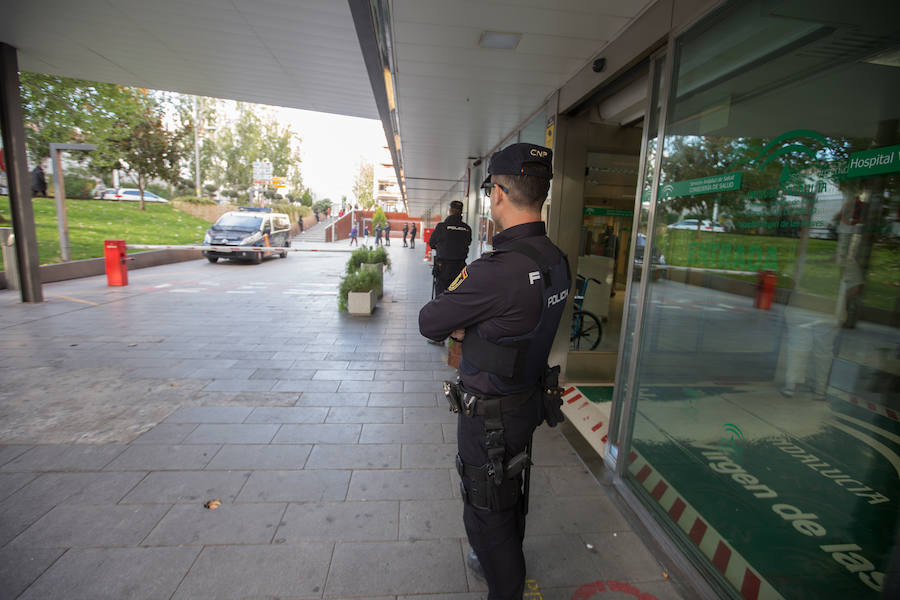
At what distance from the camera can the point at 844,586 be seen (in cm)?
167

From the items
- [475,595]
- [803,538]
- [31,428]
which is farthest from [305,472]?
[803,538]

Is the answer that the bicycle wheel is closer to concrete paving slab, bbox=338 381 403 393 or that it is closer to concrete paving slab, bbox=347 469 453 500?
concrete paving slab, bbox=338 381 403 393

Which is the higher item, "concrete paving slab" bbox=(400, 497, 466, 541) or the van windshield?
the van windshield

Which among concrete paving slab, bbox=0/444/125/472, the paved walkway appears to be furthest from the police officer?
concrete paving slab, bbox=0/444/125/472

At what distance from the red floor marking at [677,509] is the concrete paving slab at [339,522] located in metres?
1.63

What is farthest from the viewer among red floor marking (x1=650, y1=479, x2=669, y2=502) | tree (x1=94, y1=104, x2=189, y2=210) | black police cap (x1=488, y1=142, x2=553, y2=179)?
tree (x1=94, y1=104, x2=189, y2=210)

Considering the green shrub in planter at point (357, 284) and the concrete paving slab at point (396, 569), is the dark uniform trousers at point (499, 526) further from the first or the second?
the green shrub in planter at point (357, 284)

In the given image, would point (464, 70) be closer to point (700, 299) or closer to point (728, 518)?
point (700, 299)

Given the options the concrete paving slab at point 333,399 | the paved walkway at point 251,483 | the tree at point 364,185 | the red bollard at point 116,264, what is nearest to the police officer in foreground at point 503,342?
the paved walkway at point 251,483

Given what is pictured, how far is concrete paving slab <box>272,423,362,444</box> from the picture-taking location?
3445 millimetres

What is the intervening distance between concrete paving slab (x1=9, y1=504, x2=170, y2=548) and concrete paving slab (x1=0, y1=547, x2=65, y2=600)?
0.04 metres

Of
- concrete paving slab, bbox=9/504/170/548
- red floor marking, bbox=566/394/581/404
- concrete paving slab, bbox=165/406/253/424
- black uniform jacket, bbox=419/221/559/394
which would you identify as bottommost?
red floor marking, bbox=566/394/581/404

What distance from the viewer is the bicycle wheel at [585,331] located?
5.56 m

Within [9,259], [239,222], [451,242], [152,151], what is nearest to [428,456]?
[451,242]
